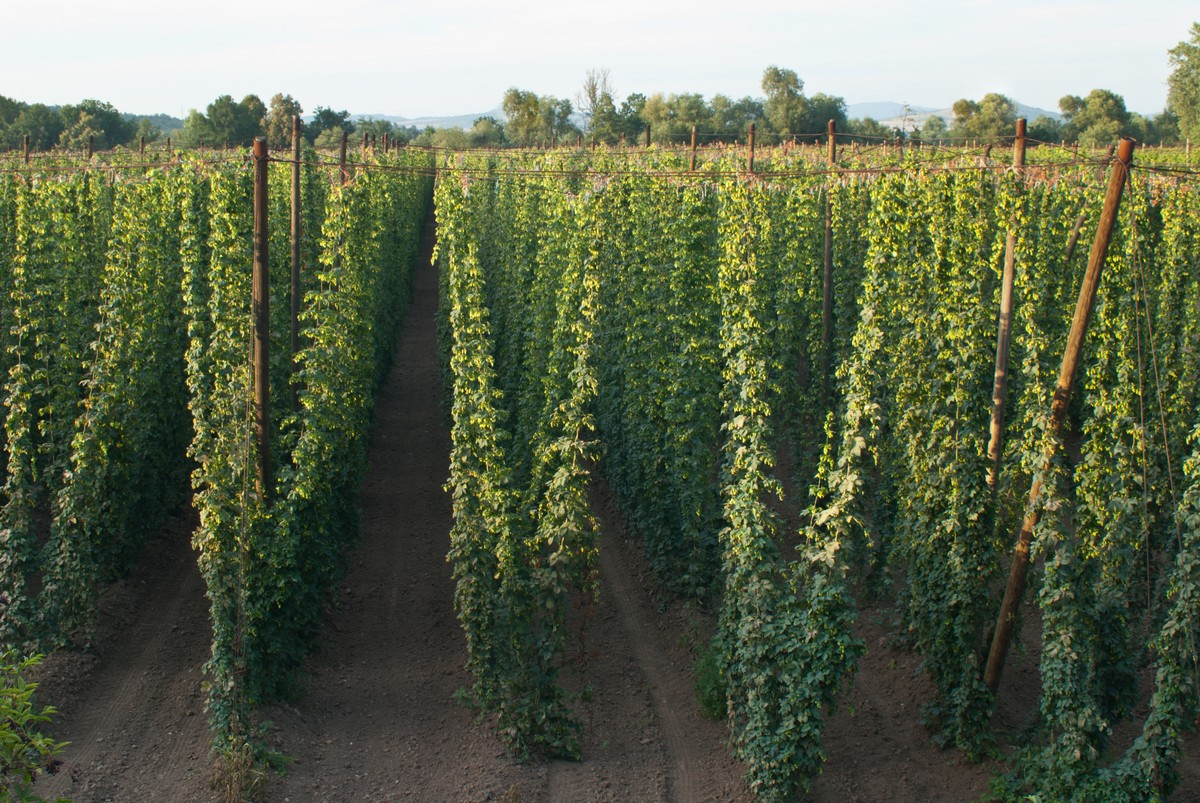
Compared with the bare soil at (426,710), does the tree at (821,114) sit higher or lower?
higher

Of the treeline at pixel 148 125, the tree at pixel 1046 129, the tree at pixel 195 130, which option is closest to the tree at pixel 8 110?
the treeline at pixel 148 125

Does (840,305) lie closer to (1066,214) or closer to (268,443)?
(1066,214)

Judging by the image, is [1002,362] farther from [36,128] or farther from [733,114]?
[733,114]

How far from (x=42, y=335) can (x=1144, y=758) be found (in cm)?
1243

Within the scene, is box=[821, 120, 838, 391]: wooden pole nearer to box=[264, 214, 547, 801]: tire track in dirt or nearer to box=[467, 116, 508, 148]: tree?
box=[264, 214, 547, 801]: tire track in dirt

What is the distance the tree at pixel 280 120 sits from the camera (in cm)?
5119

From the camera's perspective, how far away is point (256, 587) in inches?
426

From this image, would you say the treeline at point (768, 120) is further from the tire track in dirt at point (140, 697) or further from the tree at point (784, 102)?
the tire track in dirt at point (140, 697)

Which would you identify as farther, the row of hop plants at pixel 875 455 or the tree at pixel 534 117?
the tree at pixel 534 117

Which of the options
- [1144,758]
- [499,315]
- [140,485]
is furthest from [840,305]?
[140,485]

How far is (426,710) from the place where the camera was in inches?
443

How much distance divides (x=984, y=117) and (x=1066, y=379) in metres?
50.2

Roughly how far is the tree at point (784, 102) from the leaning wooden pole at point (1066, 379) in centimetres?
4696

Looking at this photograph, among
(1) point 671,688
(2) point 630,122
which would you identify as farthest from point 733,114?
(1) point 671,688
